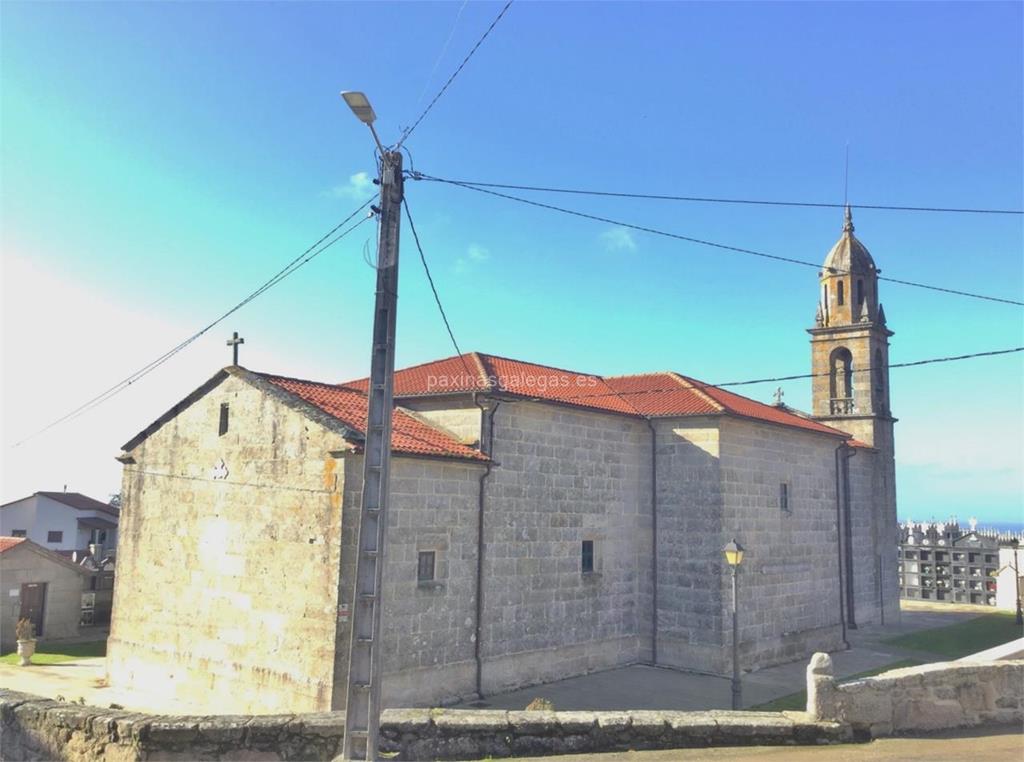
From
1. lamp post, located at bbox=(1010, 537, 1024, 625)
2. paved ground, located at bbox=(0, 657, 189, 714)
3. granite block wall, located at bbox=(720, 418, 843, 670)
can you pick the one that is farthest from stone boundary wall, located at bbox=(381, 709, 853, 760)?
lamp post, located at bbox=(1010, 537, 1024, 625)

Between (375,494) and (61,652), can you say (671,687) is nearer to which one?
(375,494)

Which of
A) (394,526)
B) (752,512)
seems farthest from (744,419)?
(394,526)

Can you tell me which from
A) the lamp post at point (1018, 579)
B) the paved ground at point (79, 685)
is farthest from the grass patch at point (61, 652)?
the lamp post at point (1018, 579)

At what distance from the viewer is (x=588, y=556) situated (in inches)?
693

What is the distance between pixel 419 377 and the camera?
60.7 ft

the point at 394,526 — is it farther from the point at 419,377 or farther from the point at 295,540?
the point at 419,377

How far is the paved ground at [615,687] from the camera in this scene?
14.5 meters

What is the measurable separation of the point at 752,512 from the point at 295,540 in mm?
11196

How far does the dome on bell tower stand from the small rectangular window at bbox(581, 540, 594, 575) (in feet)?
53.4

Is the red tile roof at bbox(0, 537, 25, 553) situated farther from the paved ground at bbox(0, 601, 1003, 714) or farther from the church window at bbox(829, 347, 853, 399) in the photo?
the church window at bbox(829, 347, 853, 399)

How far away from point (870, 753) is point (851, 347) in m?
22.8

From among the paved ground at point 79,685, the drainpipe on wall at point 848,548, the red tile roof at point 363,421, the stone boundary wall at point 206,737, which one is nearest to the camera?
the stone boundary wall at point 206,737

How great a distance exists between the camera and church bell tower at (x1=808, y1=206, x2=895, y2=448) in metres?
27.5

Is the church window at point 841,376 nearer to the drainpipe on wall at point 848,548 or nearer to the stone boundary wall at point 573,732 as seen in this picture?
the drainpipe on wall at point 848,548
